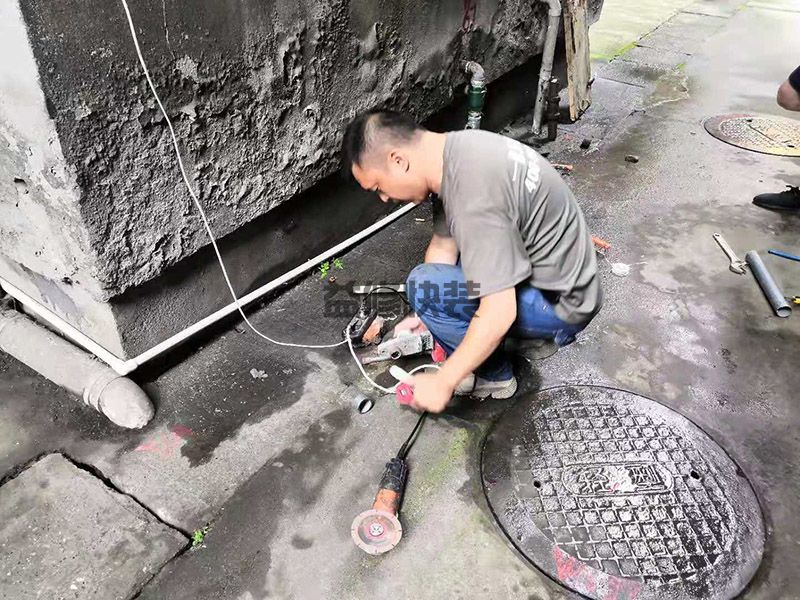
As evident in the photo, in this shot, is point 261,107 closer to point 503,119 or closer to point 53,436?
point 53,436

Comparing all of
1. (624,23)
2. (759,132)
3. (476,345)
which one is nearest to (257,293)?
(476,345)

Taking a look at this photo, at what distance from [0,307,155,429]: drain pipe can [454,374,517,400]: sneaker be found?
1500mm

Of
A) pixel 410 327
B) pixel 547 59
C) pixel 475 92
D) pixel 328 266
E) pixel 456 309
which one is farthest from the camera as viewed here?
pixel 547 59

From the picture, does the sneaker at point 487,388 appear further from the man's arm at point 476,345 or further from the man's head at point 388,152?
the man's head at point 388,152

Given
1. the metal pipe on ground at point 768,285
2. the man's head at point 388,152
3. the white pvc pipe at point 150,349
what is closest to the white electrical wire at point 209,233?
the white pvc pipe at point 150,349

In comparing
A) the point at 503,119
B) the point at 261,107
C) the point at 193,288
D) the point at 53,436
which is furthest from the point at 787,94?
the point at 53,436

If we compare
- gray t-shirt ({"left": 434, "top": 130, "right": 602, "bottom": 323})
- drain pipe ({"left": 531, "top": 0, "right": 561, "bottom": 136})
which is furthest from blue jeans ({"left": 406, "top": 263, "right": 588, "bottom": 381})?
drain pipe ({"left": 531, "top": 0, "right": 561, "bottom": 136})

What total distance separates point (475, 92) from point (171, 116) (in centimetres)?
261

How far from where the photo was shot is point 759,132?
5559 millimetres

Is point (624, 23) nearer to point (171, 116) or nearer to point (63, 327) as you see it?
point (171, 116)

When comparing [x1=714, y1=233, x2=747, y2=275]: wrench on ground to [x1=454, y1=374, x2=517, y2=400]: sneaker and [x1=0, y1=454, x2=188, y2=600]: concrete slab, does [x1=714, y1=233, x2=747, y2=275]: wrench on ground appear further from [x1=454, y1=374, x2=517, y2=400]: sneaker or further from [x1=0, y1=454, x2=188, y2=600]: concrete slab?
[x1=0, y1=454, x2=188, y2=600]: concrete slab

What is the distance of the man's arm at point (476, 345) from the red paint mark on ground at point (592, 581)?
0.75 metres

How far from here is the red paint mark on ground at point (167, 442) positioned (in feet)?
8.25

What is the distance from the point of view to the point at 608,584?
2.04 meters
